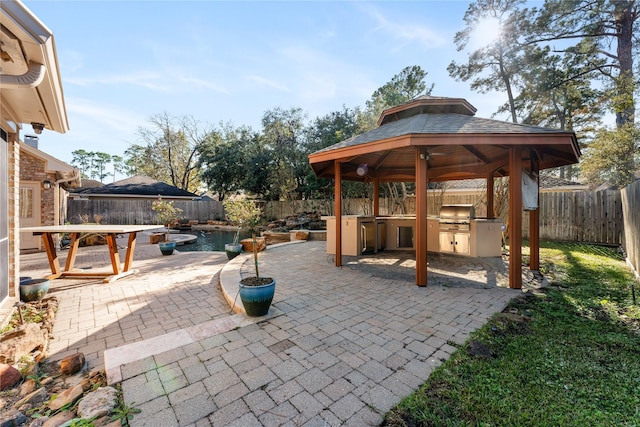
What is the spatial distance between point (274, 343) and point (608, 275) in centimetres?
654

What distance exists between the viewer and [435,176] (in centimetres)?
886

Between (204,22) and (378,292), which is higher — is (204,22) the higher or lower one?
the higher one

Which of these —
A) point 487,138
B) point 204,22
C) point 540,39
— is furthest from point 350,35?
point 540,39

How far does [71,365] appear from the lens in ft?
7.41

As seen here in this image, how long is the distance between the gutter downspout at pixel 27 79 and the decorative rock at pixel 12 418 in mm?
2569

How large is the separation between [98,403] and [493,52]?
1642 cm

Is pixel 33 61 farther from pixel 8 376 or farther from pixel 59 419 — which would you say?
pixel 59 419

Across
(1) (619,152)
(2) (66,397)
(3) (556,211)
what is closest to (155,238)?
(2) (66,397)

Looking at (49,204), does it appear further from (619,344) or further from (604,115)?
(604,115)

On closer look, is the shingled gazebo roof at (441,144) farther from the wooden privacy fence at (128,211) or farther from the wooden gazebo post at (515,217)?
the wooden privacy fence at (128,211)

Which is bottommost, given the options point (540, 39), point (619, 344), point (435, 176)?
point (619, 344)

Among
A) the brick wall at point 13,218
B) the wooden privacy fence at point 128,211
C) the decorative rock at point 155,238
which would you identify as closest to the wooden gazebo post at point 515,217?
the brick wall at point 13,218

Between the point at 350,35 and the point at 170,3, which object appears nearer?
the point at 170,3

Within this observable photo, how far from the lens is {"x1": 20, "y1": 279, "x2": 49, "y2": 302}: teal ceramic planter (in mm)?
3818
